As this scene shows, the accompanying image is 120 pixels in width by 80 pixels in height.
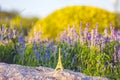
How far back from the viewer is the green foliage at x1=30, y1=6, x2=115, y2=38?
14523 millimetres

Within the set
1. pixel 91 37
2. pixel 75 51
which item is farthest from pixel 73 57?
pixel 91 37

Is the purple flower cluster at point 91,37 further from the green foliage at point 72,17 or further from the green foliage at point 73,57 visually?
the green foliage at point 72,17

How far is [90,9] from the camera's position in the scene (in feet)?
49.3

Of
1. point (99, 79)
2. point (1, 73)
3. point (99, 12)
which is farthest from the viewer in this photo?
point (99, 12)

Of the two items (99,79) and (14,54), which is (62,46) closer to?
(14,54)

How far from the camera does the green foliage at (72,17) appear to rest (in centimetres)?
1452

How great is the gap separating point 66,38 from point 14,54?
0.87 metres

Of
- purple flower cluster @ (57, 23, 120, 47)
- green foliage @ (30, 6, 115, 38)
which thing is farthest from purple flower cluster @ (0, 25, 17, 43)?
green foliage @ (30, 6, 115, 38)

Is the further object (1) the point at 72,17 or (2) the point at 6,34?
(1) the point at 72,17

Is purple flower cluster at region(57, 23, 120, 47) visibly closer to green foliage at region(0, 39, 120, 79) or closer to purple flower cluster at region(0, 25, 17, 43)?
green foliage at region(0, 39, 120, 79)

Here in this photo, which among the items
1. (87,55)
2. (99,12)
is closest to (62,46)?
(87,55)

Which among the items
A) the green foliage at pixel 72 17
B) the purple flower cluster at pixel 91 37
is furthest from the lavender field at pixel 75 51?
the green foliage at pixel 72 17

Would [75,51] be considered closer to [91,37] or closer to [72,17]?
[91,37]

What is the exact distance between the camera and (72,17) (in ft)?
48.9
